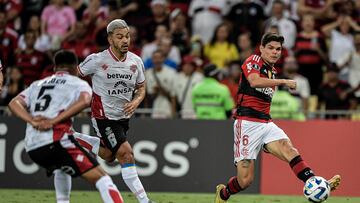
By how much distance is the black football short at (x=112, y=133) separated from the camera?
13070mm

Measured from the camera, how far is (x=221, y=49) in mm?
20312

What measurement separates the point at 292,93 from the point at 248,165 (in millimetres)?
6282

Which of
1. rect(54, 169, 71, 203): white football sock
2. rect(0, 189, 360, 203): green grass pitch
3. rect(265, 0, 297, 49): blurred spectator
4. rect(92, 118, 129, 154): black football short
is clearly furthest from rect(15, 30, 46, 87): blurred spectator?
rect(54, 169, 71, 203): white football sock

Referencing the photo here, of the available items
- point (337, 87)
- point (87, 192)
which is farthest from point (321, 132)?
point (87, 192)

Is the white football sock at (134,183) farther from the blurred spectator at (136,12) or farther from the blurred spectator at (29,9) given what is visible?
the blurred spectator at (29,9)

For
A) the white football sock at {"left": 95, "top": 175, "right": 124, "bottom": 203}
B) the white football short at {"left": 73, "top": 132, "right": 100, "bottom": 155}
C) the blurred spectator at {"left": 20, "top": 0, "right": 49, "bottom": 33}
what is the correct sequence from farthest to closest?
the blurred spectator at {"left": 20, "top": 0, "right": 49, "bottom": 33} < the white football short at {"left": 73, "top": 132, "right": 100, "bottom": 155} < the white football sock at {"left": 95, "top": 175, "right": 124, "bottom": 203}

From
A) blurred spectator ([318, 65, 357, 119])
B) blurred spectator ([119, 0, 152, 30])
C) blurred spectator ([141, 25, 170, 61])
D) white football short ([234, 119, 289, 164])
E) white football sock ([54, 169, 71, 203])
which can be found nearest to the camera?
white football sock ([54, 169, 71, 203])

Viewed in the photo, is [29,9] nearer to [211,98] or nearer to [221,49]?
[221,49]

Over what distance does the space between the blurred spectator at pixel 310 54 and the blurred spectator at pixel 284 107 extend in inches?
64.8

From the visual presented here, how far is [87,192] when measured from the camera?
1728 centimetres

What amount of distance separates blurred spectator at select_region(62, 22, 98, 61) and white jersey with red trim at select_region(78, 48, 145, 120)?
24.1ft

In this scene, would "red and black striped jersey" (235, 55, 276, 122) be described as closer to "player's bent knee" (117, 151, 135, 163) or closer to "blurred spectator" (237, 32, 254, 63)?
"player's bent knee" (117, 151, 135, 163)

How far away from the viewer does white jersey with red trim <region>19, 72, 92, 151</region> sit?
10.6 meters

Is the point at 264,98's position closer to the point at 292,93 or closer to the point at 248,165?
the point at 248,165
